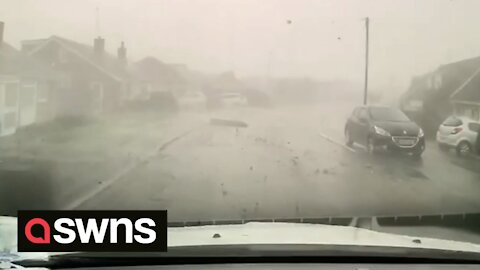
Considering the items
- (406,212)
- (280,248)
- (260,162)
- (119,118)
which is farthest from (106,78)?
(406,212)

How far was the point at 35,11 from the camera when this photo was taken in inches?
166

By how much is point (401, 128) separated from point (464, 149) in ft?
1.92

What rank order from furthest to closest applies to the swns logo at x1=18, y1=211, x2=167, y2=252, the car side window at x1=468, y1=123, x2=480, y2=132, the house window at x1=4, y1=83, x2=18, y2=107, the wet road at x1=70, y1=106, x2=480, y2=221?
the car side window at x1=468, y1=123, x2=480, y2=132, the wet road at x1=70, y1=106, x2=480, y2=221, the house window at x1=4, y1=83, x2=18, y2=107, the swns logo at x1=18, y1=211, x2=167, y2=252

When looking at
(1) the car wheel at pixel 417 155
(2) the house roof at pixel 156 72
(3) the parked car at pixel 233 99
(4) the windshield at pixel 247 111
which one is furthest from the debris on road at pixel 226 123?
(1) the car wheel at pixel 417 155

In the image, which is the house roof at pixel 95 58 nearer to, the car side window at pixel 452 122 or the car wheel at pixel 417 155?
the car wheel at pixel 417 155

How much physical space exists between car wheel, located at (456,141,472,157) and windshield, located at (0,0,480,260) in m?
0.02

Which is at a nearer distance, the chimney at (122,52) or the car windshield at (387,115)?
the chimney at (122,52)

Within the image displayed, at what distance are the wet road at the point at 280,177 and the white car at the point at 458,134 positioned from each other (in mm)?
137

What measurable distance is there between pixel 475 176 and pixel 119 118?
2.72m

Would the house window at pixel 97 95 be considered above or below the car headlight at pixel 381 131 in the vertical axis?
above

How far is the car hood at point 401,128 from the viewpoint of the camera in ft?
15.6

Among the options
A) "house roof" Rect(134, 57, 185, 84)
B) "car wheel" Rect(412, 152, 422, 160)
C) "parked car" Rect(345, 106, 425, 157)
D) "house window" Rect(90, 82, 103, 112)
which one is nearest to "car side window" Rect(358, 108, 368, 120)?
"parked car" Rect(345, 106, 425, 157)

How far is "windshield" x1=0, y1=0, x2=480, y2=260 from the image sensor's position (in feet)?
14.5

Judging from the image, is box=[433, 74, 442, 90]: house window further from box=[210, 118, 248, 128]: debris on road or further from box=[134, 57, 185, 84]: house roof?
box=[134, 57, 185, 84]: house roof
